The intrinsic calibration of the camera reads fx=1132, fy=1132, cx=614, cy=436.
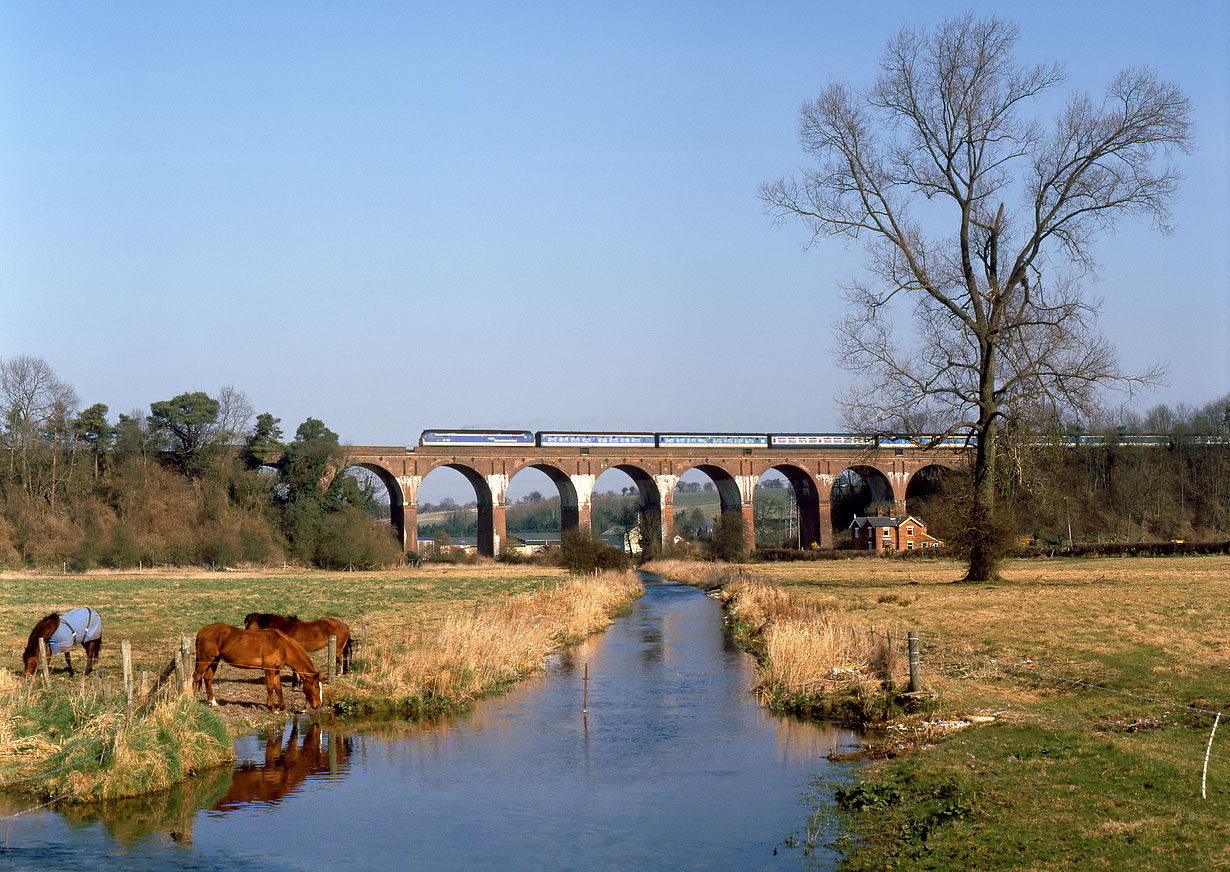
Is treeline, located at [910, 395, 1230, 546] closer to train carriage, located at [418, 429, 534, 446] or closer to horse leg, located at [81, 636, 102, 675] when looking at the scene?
train carriage, located at [418, 429, 534, 446]

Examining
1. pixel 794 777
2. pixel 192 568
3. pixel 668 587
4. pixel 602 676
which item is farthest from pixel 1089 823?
pixel 192 568

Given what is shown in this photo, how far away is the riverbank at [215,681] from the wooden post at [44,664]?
0.22 metres

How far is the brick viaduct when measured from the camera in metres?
68.9

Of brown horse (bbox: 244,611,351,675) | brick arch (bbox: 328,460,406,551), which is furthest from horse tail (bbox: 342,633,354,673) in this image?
brick arch (bbox: 328,460,406,551)

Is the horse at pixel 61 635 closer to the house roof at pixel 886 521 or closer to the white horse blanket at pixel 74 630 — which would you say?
the white horse blanket at pixel 74 630

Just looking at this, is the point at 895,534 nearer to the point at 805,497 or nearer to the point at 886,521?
the point at 886,521

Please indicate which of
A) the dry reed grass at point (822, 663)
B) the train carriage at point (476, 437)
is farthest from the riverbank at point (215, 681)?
the train carriage at point (476, 437)

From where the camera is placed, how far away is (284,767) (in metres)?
12.4

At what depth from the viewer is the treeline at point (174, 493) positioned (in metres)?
56.6

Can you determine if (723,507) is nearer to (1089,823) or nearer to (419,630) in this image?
(419,630)

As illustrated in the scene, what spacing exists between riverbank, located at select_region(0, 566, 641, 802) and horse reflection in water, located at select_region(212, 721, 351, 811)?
47 centimetres

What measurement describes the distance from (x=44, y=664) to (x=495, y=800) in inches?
306

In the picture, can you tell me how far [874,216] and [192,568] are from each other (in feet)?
129

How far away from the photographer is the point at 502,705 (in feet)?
54.6
